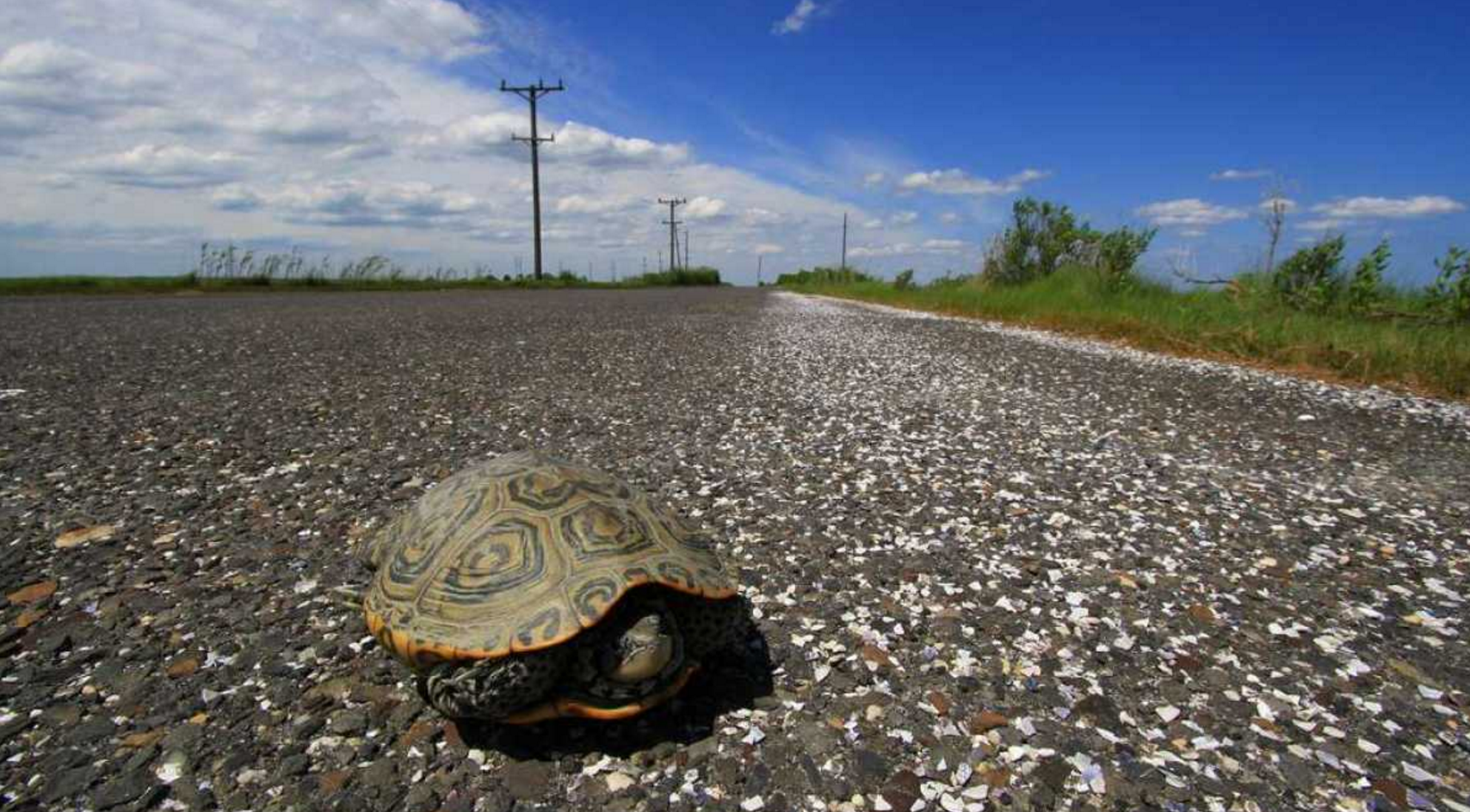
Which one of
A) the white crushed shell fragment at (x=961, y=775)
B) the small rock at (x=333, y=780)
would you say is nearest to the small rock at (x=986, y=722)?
the white crushed shell fragment at (x=961, y=775)

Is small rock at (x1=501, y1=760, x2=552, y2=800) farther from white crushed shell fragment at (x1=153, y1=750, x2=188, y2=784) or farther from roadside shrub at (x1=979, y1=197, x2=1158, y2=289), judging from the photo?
roadside shrub at (x1=979, y1=197, x2=1158, y2=289)

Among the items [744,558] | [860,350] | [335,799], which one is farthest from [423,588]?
[860,350]

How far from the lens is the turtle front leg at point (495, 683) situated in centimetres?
181

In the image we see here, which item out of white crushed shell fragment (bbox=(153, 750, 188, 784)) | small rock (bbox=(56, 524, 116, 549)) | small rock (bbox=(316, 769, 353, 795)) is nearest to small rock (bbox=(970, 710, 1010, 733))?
small rock (bbox=(316, 769, 353, 795))

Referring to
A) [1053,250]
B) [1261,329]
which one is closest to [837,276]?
[1053,250]

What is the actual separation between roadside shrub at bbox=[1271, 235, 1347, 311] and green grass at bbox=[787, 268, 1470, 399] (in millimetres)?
215

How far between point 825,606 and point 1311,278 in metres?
14.0

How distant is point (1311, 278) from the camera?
39.4 feet

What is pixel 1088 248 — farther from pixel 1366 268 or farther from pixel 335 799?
pixel 335 799

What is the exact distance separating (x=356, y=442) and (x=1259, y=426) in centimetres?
670

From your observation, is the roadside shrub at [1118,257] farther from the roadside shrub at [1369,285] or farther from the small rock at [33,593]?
the small rock at [33,593]

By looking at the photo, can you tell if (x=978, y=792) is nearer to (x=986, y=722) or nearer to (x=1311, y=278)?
(x=986, y=722)

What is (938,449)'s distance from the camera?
4.50 m

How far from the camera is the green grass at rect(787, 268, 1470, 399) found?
7.57 meters
